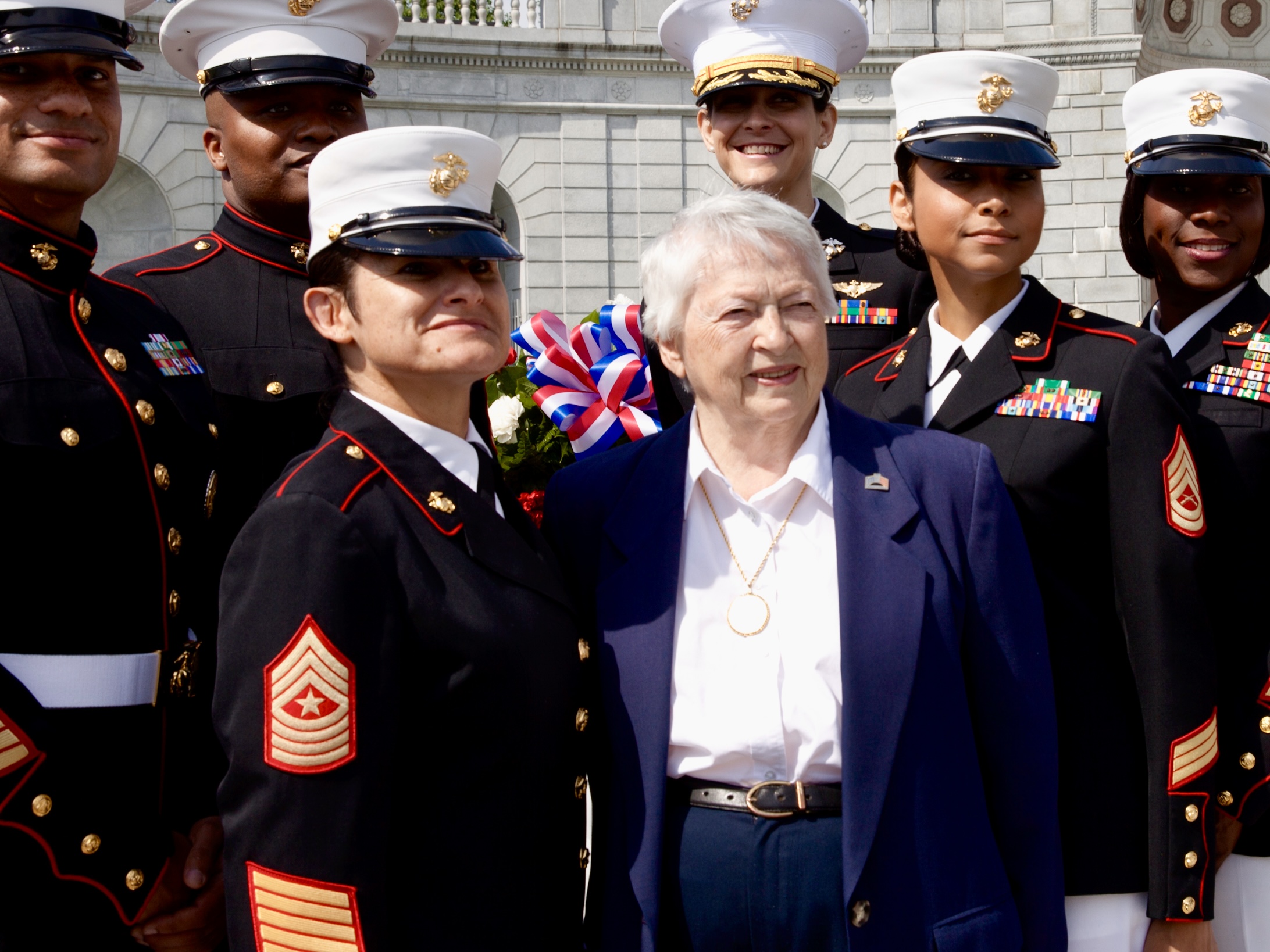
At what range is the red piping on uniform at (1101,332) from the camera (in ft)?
9.94

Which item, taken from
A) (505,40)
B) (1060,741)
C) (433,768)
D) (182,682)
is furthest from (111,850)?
(505,40)

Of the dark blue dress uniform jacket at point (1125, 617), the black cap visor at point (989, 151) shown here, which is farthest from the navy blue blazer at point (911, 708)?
the black cap visor at point (989, 151)

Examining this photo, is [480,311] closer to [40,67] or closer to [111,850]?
[40,67]

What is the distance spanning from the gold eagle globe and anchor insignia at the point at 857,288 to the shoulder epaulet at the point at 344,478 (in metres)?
2.15

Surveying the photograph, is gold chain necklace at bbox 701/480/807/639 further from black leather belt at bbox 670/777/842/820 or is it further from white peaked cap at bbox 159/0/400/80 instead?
white peaked cap at bbox 159/0/400/80

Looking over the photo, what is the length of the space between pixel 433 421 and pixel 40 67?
1136mm

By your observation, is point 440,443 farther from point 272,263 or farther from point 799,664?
point 272,263

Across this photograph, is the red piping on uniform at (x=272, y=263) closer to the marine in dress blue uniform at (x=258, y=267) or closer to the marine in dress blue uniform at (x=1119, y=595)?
the marine in dress blue uniform at (x=258, y=267)

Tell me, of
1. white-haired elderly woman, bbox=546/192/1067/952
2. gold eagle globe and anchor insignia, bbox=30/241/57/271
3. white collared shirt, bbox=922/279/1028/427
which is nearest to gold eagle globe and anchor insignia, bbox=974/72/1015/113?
white collared shirt, bbox=922/279/1028/427

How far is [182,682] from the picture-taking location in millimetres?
2771

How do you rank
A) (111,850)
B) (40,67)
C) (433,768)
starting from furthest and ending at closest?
1. (40,67)
2. (111,850)
3. (433,768)

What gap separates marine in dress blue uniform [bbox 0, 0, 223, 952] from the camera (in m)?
2.50

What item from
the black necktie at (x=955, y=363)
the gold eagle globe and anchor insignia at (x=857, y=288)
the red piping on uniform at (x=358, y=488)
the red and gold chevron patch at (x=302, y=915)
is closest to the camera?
the red and gold chevron patch at (x=302, y=915)

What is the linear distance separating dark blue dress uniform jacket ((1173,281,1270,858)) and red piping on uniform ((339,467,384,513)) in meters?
1.92
